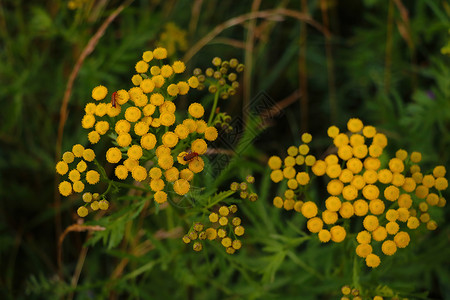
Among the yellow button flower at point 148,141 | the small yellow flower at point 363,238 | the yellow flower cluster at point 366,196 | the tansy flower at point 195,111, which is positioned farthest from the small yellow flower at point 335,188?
the yellow button flower at point 148,141

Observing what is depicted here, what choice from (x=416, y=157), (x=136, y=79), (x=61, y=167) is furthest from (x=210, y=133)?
(x=416, y=157)

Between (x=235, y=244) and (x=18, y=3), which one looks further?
(x=18, y=3)

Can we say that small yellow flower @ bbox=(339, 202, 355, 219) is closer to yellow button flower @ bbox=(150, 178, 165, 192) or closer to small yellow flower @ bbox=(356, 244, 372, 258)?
small yellow flower @ bbox=(356, 244, 372, 258)

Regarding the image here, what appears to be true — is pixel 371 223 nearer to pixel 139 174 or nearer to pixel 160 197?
pixel 160 197

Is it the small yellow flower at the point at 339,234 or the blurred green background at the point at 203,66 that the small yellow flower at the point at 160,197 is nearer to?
the small yellow flower at the point at 339,234

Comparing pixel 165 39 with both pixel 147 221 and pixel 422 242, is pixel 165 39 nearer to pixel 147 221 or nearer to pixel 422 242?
pixel 147 221

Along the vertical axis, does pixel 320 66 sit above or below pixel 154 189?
above

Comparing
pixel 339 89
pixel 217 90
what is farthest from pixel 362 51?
pixel 217 90
